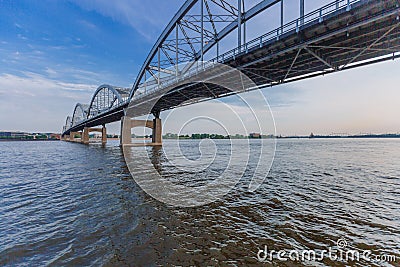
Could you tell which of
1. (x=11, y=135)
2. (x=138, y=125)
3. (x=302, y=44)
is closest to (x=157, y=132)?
(x=138, y=125)

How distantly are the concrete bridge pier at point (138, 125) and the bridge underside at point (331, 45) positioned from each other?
3721 cm

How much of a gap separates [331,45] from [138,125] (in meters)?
49.3

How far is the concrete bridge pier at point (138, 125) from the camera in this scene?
52.2 m

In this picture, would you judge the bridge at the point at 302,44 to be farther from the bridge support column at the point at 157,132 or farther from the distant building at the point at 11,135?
the distant building at the point at 11,135

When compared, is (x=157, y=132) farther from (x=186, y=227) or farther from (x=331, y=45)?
(x=186, y=227)

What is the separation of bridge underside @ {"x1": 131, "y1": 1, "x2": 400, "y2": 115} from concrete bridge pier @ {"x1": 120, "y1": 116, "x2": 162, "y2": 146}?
37.2 m

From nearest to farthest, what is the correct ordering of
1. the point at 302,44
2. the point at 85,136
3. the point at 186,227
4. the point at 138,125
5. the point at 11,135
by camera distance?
the point at 186,227, the point at 302,44, the point at 138,125, the point at 85,136, the point at 11,135

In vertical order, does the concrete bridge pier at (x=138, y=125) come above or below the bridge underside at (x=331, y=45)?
below

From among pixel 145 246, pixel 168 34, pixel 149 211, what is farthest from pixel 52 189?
pixel 168 34

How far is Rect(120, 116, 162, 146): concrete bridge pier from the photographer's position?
52250mm

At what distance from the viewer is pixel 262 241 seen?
16.2 ft

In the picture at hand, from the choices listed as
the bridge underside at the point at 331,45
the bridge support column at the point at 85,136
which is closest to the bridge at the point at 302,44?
the bridge underside at the point at 331,45

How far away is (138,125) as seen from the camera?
56.9 metres

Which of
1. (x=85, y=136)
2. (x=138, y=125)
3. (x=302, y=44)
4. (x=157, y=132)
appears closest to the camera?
(x=302, y=44)
